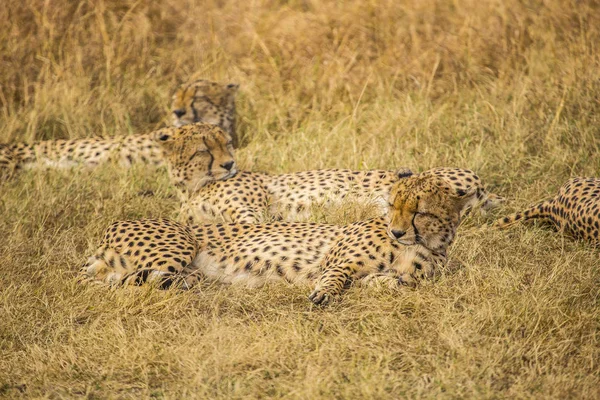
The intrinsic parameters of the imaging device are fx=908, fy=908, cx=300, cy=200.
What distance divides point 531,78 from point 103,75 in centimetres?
316

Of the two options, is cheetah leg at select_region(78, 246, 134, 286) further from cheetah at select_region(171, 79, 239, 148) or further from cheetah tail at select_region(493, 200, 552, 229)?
cheetah at select_region(171, 79, 239, 148)

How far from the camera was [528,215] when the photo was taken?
4852mm

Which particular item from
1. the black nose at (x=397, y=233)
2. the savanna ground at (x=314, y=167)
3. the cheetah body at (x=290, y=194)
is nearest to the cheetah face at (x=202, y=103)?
the savanna ground at (x=314, y=167)

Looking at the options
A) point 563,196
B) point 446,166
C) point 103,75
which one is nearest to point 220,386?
point 563,196

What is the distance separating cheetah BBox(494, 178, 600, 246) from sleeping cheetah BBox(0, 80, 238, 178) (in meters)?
2.31

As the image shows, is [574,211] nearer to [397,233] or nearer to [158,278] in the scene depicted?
[397,233]

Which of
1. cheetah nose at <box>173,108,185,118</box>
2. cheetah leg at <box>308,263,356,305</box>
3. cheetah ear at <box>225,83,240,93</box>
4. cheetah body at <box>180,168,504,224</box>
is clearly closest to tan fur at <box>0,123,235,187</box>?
cheetah body at <box>180,168,504,224</box>

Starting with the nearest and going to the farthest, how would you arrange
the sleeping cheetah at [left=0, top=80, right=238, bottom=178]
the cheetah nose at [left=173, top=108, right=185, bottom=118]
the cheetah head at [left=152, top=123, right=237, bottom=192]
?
the cheetah head at [left=152, top=123, right=237, bottom=192] → the sleeping cheetah at [left=0, top=80, right=238, bottom=178] → the cheetah nose at [left=173, top=108, right=185, bottom=118]

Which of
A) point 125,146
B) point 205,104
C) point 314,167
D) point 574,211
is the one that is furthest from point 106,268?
→ point 205,104

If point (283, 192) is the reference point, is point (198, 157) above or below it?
above

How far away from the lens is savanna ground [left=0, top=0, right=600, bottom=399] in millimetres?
3338

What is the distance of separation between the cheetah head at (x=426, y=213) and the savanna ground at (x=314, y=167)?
18 centimetres

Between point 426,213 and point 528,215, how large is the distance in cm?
109

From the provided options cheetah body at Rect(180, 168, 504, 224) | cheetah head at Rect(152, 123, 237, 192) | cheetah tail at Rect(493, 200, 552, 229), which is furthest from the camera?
cheetah head at Rect(152, 123, 237, 192)
